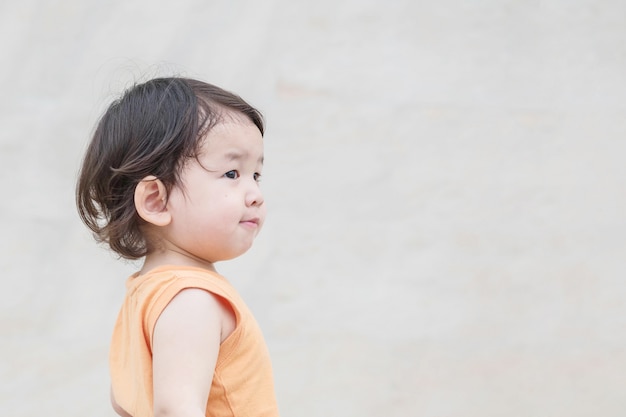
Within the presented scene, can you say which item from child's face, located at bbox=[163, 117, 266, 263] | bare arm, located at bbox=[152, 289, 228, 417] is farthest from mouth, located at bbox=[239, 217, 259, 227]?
bare arm, located at bbox=[152, 289, 228, 417]

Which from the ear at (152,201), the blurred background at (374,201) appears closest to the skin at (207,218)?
the ear at (152,201)

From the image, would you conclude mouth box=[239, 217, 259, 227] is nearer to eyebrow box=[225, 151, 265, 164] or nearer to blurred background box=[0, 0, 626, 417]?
eyebrow box=[225, 151, 265, 164]

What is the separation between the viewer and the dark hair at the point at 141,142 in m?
1.09

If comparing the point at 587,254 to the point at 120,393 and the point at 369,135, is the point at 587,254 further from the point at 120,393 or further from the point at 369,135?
the point at 120,393

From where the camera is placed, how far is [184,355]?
39.0 inches

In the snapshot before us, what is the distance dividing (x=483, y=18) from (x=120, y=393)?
1.77 metres

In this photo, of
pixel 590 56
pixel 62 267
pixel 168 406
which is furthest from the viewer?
pixel 590 56

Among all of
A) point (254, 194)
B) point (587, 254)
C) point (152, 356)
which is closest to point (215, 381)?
point (152, 356)

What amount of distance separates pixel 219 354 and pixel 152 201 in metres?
0.19

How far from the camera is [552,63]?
2604 mm

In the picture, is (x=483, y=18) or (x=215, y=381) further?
(x=483, y=18)

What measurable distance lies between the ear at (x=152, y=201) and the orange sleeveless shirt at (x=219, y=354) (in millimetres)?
58

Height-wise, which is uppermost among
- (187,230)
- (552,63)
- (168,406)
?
(552,63)

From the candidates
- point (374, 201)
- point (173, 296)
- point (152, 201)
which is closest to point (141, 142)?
point (152, 201)
